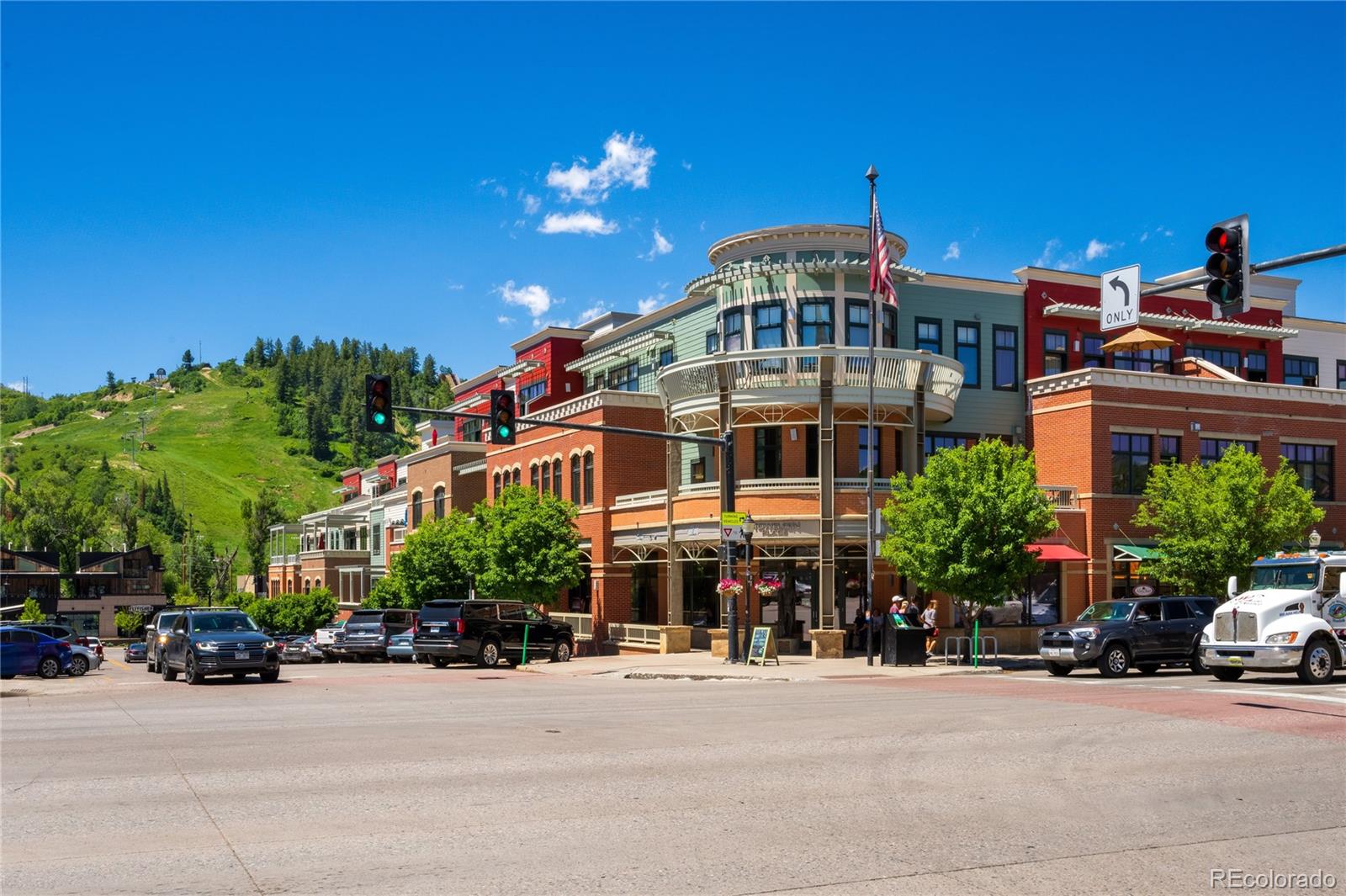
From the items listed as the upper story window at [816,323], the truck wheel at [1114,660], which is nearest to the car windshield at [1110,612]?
the truck wheel at [1114,660]

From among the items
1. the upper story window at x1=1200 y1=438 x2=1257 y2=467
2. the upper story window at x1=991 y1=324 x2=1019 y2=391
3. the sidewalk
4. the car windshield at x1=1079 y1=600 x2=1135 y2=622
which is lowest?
the sidewalk

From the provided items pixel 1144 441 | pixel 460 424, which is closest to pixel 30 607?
pixel 460 424

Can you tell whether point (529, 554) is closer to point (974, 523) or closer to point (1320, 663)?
point (974, 523)

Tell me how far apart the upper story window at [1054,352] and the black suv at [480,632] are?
22016mm

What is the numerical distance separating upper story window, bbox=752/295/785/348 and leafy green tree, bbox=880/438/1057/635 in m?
9.38

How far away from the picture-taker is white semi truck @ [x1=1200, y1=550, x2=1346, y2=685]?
24333 millimetres

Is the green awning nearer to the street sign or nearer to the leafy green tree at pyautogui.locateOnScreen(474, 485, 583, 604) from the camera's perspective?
the leafy green tree at pyautogui.locateOnScreen(474, 485, 583, 604)

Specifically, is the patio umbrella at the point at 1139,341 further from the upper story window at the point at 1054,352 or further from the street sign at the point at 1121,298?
the street sign at the point at 1121,298

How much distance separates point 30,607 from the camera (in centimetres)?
9638

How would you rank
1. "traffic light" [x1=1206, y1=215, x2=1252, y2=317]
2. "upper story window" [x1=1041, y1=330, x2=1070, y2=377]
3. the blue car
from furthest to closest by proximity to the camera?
1. "upper story window" [x1=1041, y1=330, x2=1070, y2=377]
2. the blue car
3. "traffic light" [x1=1206, y1=215, x2=1252, y2=317]

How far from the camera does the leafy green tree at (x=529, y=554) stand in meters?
44.6

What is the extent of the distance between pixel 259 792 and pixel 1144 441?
37037 mm

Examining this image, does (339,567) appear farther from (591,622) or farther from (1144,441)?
(1144,441)

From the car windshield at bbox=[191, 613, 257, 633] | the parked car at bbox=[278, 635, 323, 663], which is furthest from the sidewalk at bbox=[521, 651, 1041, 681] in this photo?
the parked car at bbox=[278, 635, 323, 663]
